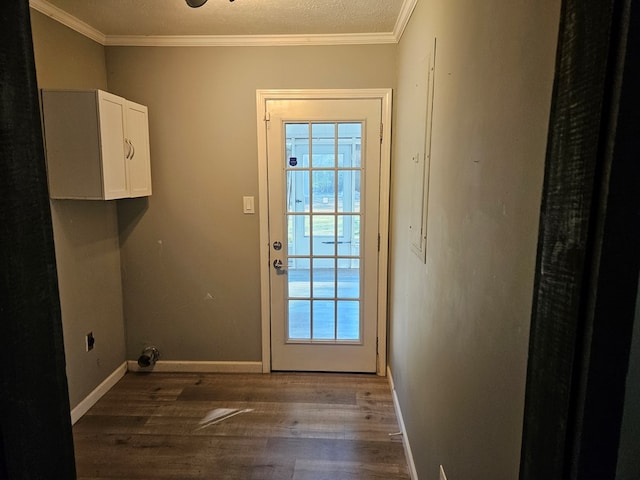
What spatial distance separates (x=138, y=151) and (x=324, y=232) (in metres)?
1.40

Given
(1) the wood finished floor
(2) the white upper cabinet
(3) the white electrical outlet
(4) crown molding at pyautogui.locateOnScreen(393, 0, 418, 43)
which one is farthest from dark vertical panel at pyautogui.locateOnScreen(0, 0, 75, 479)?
(4) crown molding at pyautogui.locateOnScreen(393, 0, 418, 43)

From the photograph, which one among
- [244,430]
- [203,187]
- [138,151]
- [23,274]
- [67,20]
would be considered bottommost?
[244,430]

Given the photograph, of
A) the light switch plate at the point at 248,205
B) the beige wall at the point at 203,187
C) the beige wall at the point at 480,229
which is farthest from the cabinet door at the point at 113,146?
the beige wall at the point at 480,229

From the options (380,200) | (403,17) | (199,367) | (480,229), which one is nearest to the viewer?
(480,229)

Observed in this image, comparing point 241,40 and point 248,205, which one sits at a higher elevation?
point 241,40

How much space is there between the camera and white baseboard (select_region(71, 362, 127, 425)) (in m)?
2.57

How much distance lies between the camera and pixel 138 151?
2754 millimetres

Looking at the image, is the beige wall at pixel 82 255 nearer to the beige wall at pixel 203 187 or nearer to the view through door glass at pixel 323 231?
the beige wall at pixel 203 187

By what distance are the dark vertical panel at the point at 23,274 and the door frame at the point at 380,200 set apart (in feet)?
7.58

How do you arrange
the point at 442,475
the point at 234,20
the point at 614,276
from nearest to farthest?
1. the point at 614,276
2. the point at 442,475
3. the point at 234,20

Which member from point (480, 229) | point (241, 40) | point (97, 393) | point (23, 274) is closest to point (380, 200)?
point (241, 40)

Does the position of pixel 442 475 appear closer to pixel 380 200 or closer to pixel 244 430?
pixel 244 430

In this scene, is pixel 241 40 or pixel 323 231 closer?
pixel 241 40

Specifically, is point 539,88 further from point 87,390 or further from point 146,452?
point 87,390
